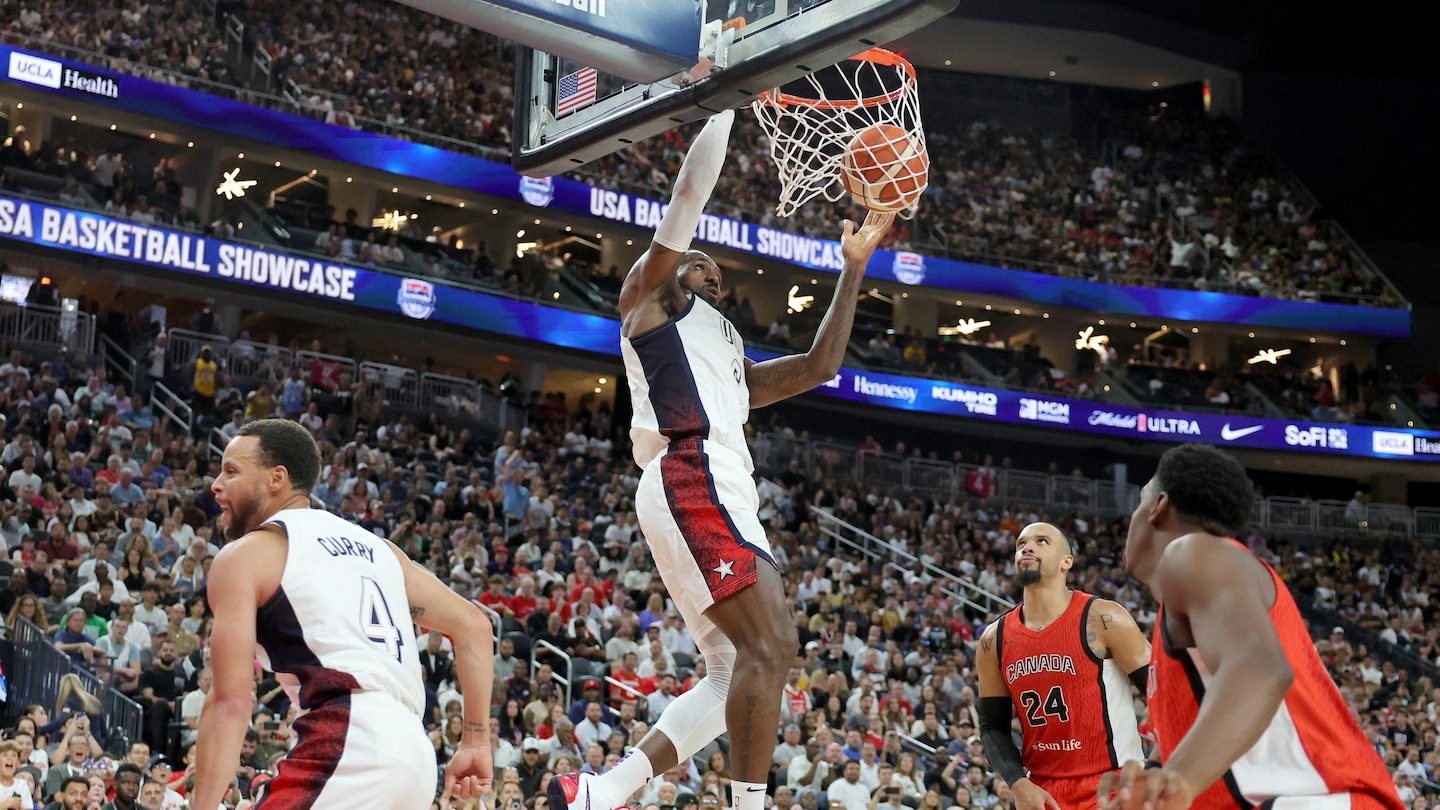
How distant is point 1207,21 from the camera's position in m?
39.6

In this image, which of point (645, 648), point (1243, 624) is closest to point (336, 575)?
point (1243, 624)

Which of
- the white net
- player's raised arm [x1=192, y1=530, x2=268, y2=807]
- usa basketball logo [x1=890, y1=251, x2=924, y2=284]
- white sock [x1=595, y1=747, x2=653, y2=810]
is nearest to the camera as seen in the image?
player's raised arm [x1=192, y1=530, x2=268, y2=807]

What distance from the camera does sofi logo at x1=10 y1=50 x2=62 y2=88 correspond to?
76.1 ft

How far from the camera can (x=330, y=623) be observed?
399cm

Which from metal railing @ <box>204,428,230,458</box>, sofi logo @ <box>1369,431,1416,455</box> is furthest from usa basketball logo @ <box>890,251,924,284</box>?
metal railing @ <box>204,428,230,458</box>

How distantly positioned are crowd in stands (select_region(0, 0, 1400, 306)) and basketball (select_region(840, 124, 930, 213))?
2171 cm

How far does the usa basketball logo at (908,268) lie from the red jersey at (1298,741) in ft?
90.9

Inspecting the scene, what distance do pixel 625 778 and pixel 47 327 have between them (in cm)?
1939

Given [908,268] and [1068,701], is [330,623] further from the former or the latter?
[908,268]

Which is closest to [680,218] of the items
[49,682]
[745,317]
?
[49,682]

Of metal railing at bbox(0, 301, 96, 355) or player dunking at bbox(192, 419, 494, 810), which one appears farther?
metal railing at bbox(0, 301, 96, 355)

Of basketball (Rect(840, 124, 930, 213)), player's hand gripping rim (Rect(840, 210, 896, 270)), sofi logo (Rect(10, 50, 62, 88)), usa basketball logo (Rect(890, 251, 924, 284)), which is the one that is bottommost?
player's hand gripping rim (Rect(840, 210, 896, 270))

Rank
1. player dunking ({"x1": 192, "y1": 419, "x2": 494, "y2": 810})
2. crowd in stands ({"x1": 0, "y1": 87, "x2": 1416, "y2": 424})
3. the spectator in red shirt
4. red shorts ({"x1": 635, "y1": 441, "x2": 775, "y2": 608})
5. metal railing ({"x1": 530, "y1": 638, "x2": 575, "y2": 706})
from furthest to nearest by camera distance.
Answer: crowd in stands ({"x1": 0, "y1": 87, "x2": 1416, "y2": 424}), the spectator in red shirt, metal railing ({"x1": 530, "y1": 638, "x2": 575, "y2": 706}), red shorts ({"x1": 635, "y1": 441, "x2": 775, "y2": 608}), player dunking ({"x1": 192, "y1": 419, "x2": 494, "y2": 810})

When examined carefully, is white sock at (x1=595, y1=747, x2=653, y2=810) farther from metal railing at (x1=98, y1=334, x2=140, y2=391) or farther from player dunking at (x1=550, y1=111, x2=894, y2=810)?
metal railing at (x1=98, y1=334, x2=140, y2=391)
